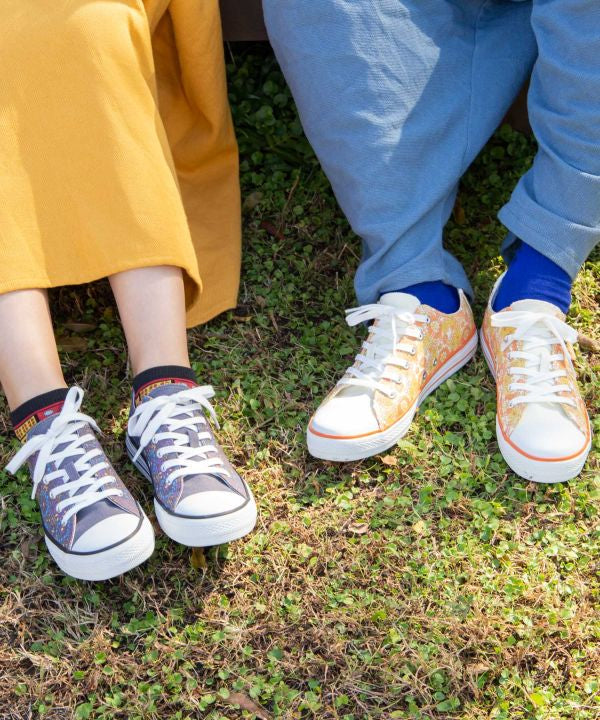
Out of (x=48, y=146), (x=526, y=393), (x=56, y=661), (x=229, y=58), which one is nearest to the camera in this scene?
(x=56, y=661)

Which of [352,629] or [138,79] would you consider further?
[138,79]

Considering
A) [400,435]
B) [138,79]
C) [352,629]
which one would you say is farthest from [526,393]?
[138,79]

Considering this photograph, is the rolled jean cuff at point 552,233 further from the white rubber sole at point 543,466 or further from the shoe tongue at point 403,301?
the white rubber sole at point 543,466

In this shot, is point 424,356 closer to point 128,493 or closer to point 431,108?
point 431,108

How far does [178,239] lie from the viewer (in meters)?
1.66

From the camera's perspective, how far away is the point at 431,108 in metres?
1.80

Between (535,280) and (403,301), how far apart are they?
288mm

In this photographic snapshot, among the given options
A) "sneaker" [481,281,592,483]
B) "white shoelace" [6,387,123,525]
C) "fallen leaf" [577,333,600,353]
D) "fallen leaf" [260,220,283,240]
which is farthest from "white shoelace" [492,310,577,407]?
"white shoelace" [6,387,123,525]

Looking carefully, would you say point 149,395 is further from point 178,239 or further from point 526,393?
point 526,393

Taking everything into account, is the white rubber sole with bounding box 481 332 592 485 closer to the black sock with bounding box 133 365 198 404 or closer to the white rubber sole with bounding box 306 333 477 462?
the white rubber sole with bounding box 306 333 477 462

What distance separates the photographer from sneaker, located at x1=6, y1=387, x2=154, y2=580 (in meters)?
1.46

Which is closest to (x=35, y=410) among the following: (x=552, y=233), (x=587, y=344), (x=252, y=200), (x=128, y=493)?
(x=128, y=493)

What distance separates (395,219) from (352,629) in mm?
854

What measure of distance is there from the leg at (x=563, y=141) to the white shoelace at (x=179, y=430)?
0.79m
